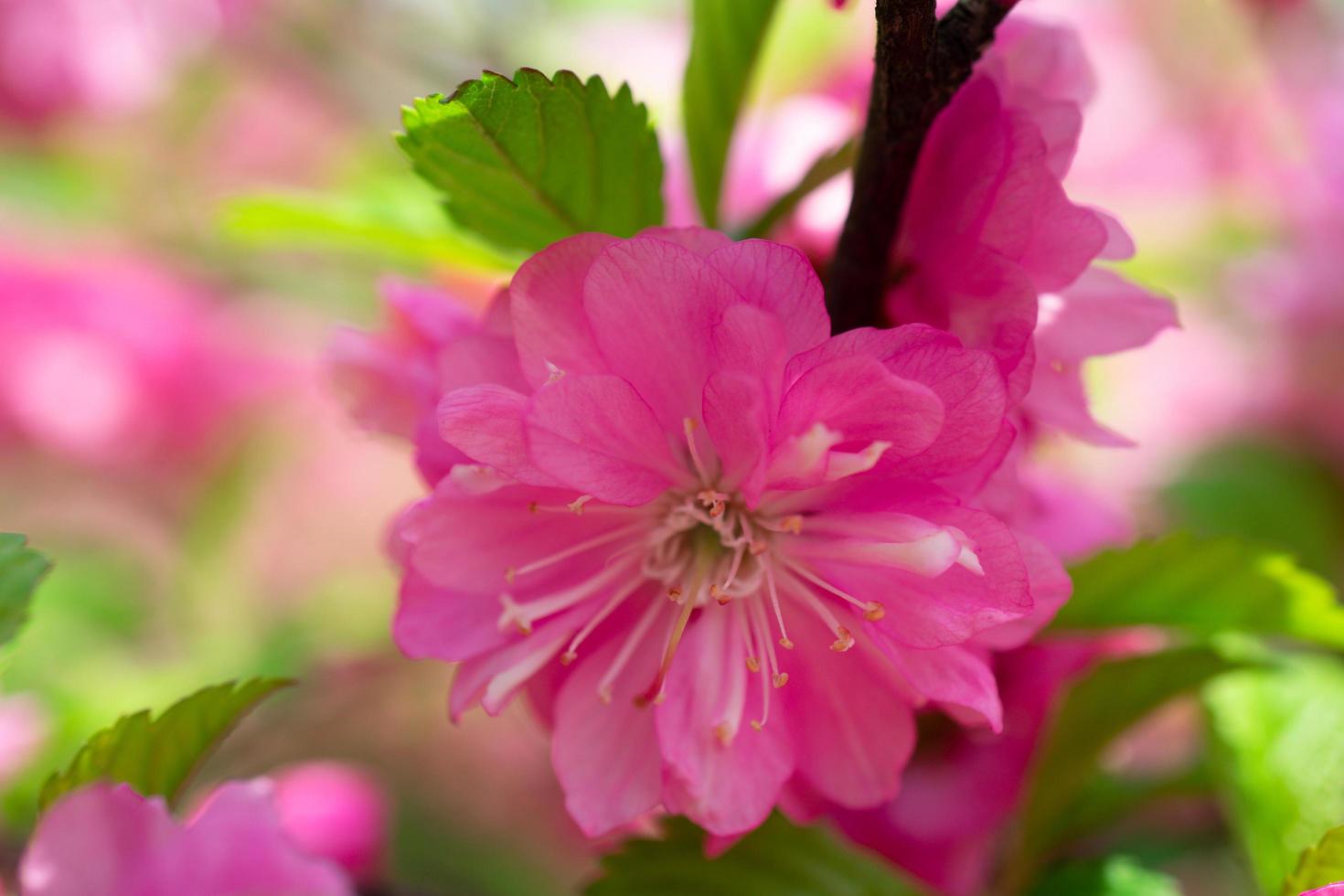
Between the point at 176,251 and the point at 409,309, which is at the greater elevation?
the point at 409,309

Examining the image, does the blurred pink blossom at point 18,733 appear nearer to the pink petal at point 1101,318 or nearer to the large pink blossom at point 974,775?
the large pink blossom at point 974,775

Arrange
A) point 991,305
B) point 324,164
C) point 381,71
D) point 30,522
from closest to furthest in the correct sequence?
point 991,305
point 381,71
point 30,522
point 324,164

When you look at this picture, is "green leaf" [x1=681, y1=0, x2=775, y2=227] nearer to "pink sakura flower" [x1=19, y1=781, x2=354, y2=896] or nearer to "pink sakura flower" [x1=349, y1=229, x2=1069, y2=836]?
"pink sakura flower" [x1=349, y1=229, x2=1069, y2=836]

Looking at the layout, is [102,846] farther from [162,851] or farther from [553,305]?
[553,305]

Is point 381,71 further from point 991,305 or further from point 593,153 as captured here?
point 991,305

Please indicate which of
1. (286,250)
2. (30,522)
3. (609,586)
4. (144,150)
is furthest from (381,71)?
(609,586)

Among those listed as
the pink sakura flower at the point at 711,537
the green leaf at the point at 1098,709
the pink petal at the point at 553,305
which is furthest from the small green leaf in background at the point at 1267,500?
the pink petal at the point at 553,305
